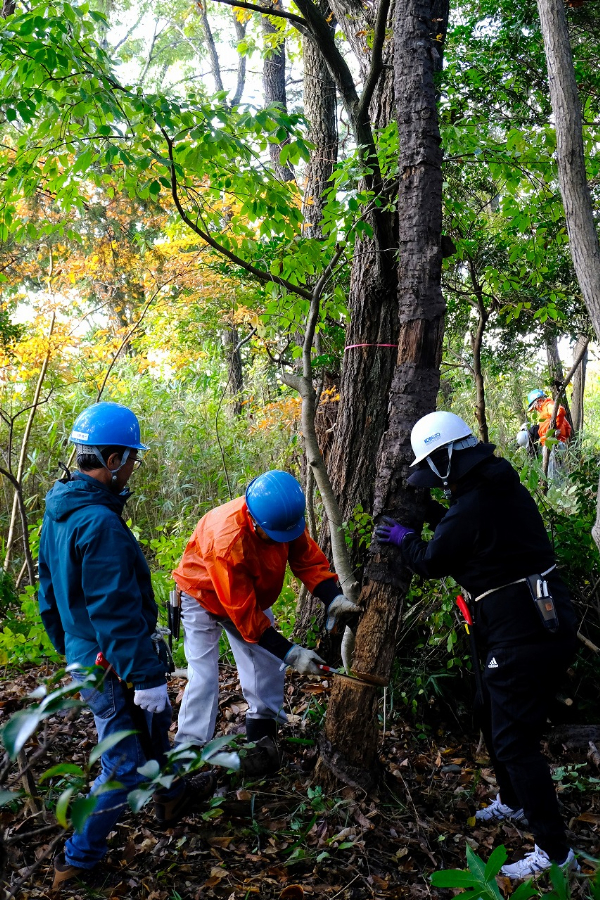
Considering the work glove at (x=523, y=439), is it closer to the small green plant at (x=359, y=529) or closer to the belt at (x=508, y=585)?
the small green plant at (x=359, y=529)

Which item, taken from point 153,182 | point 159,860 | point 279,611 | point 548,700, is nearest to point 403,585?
point 548,700

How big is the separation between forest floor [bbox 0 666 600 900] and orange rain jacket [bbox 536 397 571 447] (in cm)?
520

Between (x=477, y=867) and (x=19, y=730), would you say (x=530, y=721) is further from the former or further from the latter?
(x=19, y=730)

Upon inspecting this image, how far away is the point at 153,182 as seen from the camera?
3.83 metres

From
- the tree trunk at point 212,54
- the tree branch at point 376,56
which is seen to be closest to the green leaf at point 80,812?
the tree branch at point 376,56

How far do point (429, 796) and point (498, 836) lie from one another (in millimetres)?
366

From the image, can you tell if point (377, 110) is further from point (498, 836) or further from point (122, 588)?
point (498, 836)

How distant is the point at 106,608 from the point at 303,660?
1.09 metres

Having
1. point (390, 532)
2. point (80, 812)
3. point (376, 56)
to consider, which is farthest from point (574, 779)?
point (376, 56)

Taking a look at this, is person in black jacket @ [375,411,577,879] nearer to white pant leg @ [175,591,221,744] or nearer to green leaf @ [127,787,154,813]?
white pant leg @ [175,591,221,744]

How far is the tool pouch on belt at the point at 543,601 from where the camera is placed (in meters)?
3.06

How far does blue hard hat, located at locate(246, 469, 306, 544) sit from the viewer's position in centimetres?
344

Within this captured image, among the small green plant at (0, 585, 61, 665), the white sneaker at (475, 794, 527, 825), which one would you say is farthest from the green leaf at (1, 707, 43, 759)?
the small green plant at (0, 585, 61, 665)

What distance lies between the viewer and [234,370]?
1133 cm
